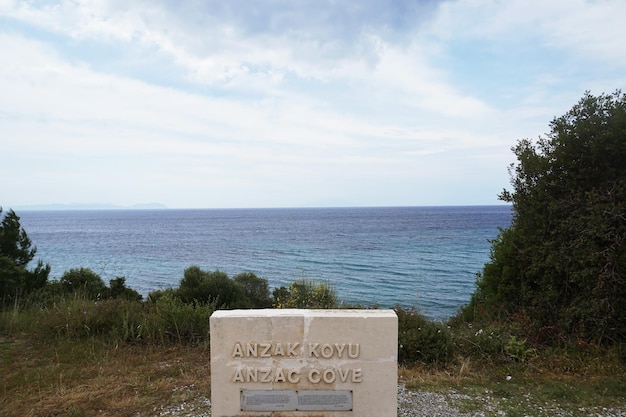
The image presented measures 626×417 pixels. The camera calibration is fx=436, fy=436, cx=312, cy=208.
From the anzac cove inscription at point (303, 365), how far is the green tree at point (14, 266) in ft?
27.6

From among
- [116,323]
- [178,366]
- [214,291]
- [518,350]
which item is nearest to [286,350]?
[178,366]

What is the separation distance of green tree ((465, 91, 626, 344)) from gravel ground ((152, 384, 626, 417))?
2.36m

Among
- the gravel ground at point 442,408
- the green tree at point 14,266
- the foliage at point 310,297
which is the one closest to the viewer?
the gravel ground at point 442,408

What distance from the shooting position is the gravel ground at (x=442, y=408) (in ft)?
17.3

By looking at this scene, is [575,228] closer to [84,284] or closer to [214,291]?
[214,291]

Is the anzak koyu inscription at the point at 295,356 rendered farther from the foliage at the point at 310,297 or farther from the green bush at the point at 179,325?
the foliage at the point at 310,297

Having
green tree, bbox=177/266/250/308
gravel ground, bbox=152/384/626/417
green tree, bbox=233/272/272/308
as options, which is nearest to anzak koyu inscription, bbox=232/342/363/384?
gravel ground, bbox=152/384/626/417

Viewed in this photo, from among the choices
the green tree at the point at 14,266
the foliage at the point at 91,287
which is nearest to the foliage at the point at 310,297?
the foliage at the point at 91,287

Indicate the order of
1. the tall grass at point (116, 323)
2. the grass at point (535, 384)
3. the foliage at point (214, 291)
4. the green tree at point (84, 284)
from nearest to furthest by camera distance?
the grass at point (535, 384)
the tall grass at point (116, 323)
the foliage at point (214, 291)
the green tree at point (84, 284)

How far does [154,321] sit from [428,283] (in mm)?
17143

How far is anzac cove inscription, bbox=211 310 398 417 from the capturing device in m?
4.82

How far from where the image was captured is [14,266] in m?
11.1

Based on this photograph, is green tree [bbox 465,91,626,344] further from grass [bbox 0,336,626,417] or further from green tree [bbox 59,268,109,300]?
green tree [bbox 59,268,109,300]

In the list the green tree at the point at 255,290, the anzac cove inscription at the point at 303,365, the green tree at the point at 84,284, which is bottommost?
the green tree at the point at 255,290
